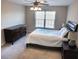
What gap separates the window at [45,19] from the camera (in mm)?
9168

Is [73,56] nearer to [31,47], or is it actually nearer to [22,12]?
[31,47]

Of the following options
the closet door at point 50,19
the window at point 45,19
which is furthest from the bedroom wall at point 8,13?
the closet door at point 50,19

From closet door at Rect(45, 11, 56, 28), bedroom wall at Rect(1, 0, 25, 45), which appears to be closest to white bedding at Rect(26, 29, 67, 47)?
bedroom wall at Rect(1, 0, 25, 45)

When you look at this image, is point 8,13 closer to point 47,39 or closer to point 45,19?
point 47,39

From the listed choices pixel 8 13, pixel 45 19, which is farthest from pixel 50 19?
pixel 8 13

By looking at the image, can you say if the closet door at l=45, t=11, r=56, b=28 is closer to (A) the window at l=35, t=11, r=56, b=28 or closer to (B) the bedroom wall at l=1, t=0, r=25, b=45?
(A) the window at l=35, t=11, r=56, b=28

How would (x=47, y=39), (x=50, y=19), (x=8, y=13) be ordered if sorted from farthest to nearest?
(x=50, y=19), (x=8, y=13), (x=47, y=39)

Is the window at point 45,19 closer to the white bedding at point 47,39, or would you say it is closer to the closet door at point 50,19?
the closet door at point 50,19

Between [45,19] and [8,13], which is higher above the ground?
[8,13]

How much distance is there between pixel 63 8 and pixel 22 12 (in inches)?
125

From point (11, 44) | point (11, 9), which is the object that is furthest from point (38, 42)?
point (11, 9)

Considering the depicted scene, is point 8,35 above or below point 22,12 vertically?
below

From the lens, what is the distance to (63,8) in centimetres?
885

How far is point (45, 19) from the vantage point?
934 centimetres
